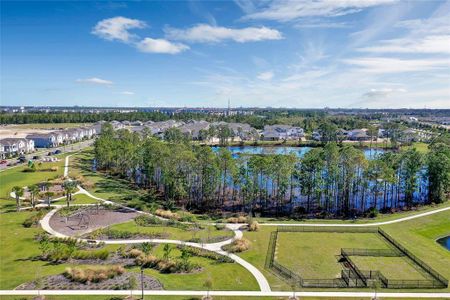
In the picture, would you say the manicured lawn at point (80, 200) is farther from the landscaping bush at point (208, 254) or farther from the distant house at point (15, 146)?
the distant house at point (15, 146)

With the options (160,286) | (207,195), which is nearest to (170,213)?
(207,195)

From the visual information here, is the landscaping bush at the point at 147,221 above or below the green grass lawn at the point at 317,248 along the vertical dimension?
above

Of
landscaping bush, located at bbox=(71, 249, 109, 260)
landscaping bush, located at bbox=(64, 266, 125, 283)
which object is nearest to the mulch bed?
landscaping bush, located at bbox=(64, 266, 125, 283)

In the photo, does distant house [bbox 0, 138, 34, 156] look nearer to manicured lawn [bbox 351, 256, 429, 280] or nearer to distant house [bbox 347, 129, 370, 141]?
manicured lawn [bbox 351, 256, 429, 280]

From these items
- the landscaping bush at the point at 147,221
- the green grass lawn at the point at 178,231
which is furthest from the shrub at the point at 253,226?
the landscaping bush at the point at 147,221

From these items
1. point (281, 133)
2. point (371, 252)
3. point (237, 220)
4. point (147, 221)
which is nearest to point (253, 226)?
point (237, 220)

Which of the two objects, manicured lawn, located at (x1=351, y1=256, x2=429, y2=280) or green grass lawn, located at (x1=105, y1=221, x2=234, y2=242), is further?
green grass lawn, located at (x1=105, y1=221, x2=234, y2=242)
